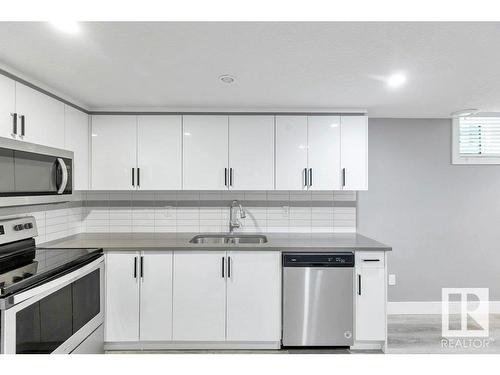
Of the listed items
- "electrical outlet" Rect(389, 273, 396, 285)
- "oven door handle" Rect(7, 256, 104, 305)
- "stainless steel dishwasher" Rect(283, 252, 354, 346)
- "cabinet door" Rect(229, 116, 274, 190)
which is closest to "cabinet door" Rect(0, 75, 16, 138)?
"oven door handle" Rect(7, 256, 104, 305)

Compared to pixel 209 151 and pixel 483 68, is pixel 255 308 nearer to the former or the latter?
pixel 209 151

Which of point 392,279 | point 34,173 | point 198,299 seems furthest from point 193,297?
point 392,279

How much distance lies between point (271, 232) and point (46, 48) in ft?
7.82

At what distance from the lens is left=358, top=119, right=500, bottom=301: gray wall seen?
332 centimetres

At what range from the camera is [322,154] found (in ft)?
9.50

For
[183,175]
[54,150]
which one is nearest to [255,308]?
[183,175]

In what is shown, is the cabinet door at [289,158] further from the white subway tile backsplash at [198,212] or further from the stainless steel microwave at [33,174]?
the stainless steel microwave at [33,174]

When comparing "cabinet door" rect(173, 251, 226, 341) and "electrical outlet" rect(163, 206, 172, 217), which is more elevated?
"electrical outlet" rect(163, 206, 172, 217)

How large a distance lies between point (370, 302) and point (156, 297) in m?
1.79

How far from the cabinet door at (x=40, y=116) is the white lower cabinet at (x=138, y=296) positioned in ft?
3.34

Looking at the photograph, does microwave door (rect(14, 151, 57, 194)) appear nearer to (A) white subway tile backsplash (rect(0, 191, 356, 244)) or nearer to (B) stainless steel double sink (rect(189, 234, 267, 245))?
(A) white subway tile backsplash (rect(0, 191, 356, 244))

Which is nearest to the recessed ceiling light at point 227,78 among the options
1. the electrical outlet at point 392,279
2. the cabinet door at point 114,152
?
the cabinet door at point 114,152

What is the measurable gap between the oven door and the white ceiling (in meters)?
1.34

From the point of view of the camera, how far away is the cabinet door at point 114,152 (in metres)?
2.87
